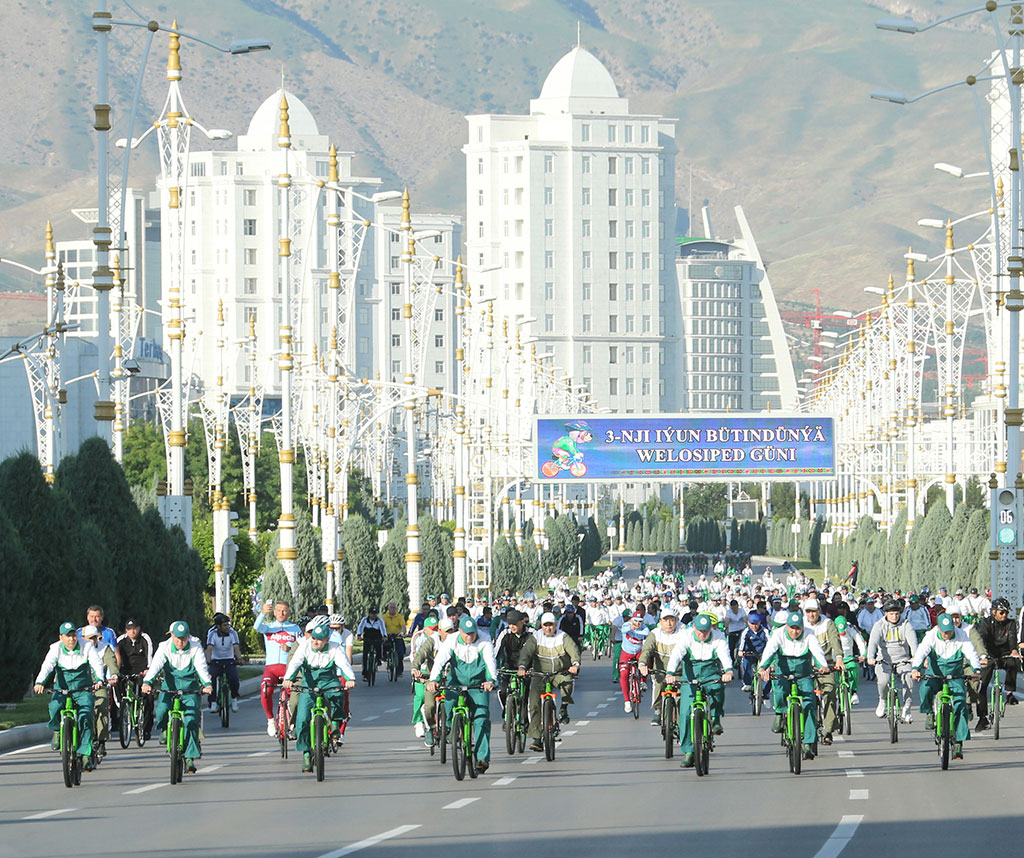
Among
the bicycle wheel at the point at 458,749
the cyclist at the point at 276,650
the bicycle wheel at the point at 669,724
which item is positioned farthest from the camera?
the cyclist at the point at 276,650

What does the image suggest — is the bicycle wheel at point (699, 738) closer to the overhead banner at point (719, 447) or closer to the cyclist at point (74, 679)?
the cyclist at point (74, 679)

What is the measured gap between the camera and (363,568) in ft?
192

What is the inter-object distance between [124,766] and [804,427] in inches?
2625

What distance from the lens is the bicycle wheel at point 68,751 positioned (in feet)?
67.3

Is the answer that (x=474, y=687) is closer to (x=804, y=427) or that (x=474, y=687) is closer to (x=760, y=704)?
(x=760, y=704)

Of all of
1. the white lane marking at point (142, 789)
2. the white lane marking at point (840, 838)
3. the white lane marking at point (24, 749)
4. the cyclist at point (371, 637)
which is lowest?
the white lane marking at point (840, 838)

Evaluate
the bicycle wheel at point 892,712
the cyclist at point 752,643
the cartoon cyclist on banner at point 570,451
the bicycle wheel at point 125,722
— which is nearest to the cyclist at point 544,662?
the bicycle wheel at point 892,712

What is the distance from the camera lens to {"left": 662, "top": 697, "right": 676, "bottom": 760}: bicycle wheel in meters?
23.0

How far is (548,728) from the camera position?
77.9ft

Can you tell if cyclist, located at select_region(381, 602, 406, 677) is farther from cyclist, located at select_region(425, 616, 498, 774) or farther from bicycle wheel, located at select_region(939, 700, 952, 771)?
bicycle wheel, located at select_region(939, 700, 952, 771)

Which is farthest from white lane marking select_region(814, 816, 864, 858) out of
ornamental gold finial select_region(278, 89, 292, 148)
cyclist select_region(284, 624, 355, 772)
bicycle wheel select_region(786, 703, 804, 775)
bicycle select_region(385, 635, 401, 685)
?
bicycle select_region(385, 635, 401, 685)

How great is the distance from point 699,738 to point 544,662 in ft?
10.7

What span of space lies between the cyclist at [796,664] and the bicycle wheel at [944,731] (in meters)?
1.18

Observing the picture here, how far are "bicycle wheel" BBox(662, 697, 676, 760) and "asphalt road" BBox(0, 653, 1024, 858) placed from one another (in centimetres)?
18
